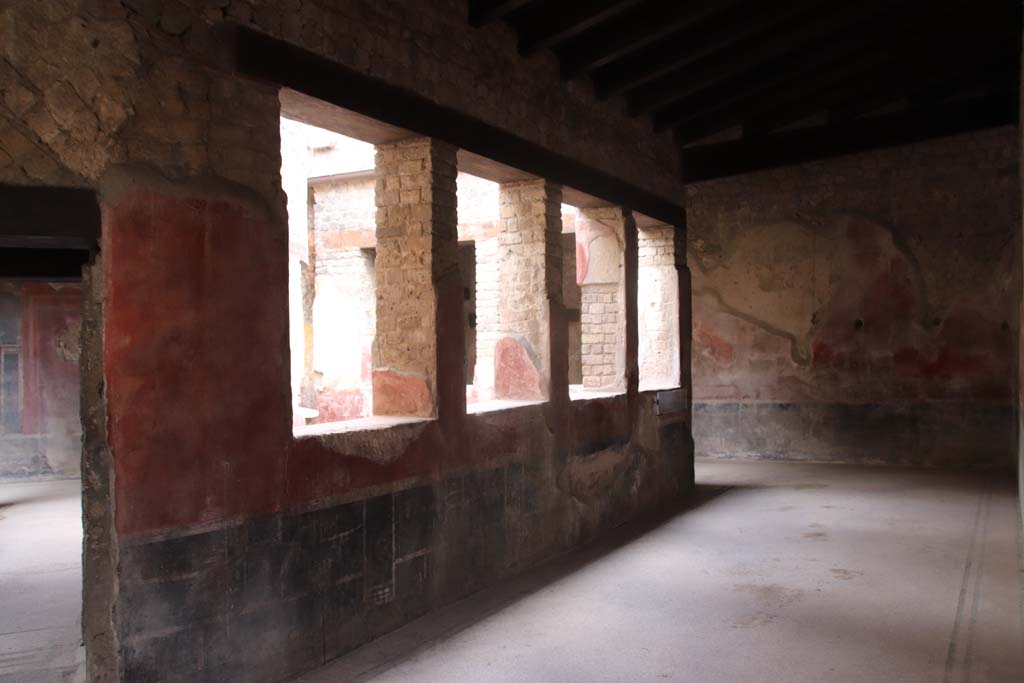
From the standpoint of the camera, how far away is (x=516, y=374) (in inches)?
240

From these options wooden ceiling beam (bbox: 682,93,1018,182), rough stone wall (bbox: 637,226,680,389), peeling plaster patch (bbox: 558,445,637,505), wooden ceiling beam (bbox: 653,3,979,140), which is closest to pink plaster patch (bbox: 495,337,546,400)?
peeling plaster patch (bbox: 558,445,637,505)

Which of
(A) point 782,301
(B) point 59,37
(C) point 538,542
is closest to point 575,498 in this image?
(C) point 538,542

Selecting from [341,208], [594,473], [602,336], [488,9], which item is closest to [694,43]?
[488,9]

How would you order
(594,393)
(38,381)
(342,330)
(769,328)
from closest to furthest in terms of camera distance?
1. (594,393)
2. (38,381)
3. (769,328)
4. (342,330)

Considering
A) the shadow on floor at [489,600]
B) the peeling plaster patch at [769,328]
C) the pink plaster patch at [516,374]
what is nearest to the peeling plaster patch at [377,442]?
the shadow on floor at [489,600]

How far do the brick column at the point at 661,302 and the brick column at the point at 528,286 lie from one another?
2496 mm

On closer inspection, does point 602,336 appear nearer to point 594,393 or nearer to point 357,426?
point 594,393

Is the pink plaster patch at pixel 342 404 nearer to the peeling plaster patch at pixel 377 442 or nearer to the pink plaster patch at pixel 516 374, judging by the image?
the pink plaster patch at pixel 516 374

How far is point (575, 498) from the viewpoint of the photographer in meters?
6.36

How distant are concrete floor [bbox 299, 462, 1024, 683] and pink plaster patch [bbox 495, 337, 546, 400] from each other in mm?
1182

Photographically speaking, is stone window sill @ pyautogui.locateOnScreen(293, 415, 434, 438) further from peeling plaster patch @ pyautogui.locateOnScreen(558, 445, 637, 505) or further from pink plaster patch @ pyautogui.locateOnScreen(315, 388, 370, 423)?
pink plaster patch @ pyautogui.locateOnScreen(315, 388, 370, 423)

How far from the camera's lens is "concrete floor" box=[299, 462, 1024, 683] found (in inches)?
156

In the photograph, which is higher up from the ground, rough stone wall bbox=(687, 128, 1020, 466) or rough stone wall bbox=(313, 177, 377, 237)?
rough stone wall bbox=(313, 177, 377, 237)

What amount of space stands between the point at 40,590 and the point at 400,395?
2.69 m
